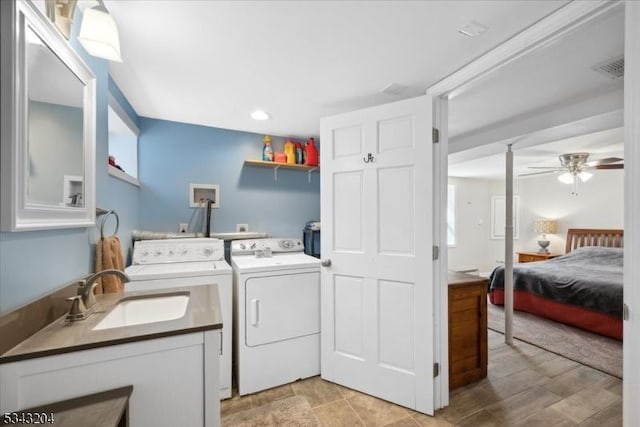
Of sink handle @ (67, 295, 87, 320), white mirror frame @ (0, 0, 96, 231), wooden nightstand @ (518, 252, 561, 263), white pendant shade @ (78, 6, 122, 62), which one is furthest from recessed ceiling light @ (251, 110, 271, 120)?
wooden nightstand @ (518, 252, 561, 263)

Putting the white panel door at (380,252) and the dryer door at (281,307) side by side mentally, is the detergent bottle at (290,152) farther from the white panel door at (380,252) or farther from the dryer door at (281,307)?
the dryer door at (281,307)

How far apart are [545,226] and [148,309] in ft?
21.6

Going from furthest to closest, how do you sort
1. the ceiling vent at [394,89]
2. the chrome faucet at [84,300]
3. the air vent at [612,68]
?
the ceiling vent at [394,89]
the air vent at [612,68]
the chrome faucet at [84,300]

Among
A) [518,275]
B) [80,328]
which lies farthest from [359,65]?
[518,275]

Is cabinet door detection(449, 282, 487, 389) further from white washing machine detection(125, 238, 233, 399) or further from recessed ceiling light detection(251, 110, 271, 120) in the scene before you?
recessed ceiling light detection(251, 110, 271, 120)

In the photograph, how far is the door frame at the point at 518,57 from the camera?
36.2 inches

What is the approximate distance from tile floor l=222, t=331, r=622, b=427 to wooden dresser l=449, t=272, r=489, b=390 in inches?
4.3

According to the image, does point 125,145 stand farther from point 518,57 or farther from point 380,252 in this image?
point 518,57

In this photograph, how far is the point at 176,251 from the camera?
7.07 feet

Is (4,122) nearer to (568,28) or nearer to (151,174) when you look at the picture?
(151,174)

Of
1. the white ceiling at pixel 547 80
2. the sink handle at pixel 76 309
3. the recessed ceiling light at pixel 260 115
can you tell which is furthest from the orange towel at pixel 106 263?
the white ceiling at pixel 547 80

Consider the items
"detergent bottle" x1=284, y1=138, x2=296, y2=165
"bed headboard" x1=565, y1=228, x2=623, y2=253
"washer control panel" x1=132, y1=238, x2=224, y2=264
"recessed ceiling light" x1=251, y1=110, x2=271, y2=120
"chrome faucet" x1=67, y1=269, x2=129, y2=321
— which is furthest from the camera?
"bed headboard" x1=565, y1=228, x2=623, y2=253

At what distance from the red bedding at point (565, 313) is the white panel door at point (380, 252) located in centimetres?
261

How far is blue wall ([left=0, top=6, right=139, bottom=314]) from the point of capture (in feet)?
2.71
